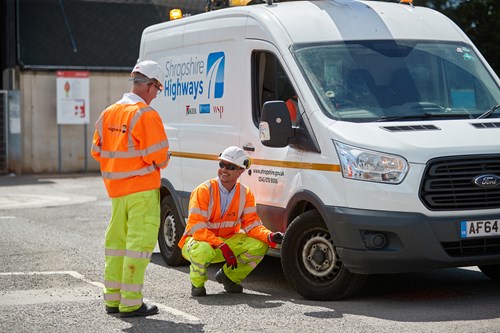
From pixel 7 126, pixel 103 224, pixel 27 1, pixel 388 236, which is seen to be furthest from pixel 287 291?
pixel 27 1

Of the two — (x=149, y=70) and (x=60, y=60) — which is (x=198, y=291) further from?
(x=60, y=60)

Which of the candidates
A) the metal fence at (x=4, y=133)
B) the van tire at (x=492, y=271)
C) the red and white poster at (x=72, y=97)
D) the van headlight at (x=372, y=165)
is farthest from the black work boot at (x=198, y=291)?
the red and white poster at (x=72, y=97)

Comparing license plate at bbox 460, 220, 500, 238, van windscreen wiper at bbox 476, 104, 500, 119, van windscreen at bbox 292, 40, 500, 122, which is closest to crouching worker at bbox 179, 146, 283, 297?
van windscreen at bbox 292, 40, 500, 122

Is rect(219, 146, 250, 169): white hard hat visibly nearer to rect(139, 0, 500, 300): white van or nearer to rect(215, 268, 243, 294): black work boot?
rect(139, 0, 500, 300): white van

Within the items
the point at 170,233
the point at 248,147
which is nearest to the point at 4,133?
the point at 170,233

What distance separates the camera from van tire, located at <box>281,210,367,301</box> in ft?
28.8

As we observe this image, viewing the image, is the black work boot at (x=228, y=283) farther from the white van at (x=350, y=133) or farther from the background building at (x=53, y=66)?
the background building at (x=53, y=66)

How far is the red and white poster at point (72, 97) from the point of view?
28719 millimetres

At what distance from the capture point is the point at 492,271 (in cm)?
993

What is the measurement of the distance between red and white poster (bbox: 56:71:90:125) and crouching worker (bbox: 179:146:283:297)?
1970cm

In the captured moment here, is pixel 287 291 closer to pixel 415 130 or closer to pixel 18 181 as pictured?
pixel 415 130

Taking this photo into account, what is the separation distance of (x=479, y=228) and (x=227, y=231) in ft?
7.56

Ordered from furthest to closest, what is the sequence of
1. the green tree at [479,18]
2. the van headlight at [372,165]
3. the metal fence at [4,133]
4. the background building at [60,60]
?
1. the metal fence at [4,133]
2. the background building at [60,60]
3. the green tree at [479,18]
4. the van headlight at [372,165]

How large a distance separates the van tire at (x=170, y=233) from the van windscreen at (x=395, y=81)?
9.07 feet
